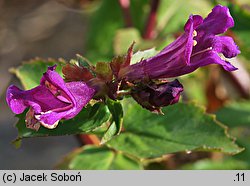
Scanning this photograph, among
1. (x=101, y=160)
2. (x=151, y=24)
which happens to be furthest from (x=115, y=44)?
(x=101, y=160)

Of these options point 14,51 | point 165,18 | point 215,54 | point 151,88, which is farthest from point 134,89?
point 14,51

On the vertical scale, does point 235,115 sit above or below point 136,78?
above

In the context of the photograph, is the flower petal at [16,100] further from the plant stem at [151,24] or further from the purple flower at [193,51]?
the plant stem at [151,24]

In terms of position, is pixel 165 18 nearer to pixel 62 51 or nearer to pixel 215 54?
pixel 215 54

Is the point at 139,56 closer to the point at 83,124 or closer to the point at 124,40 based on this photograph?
the point at 83,124

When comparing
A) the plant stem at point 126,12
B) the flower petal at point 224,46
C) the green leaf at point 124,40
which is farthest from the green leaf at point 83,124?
the plant stem at point 126,12
